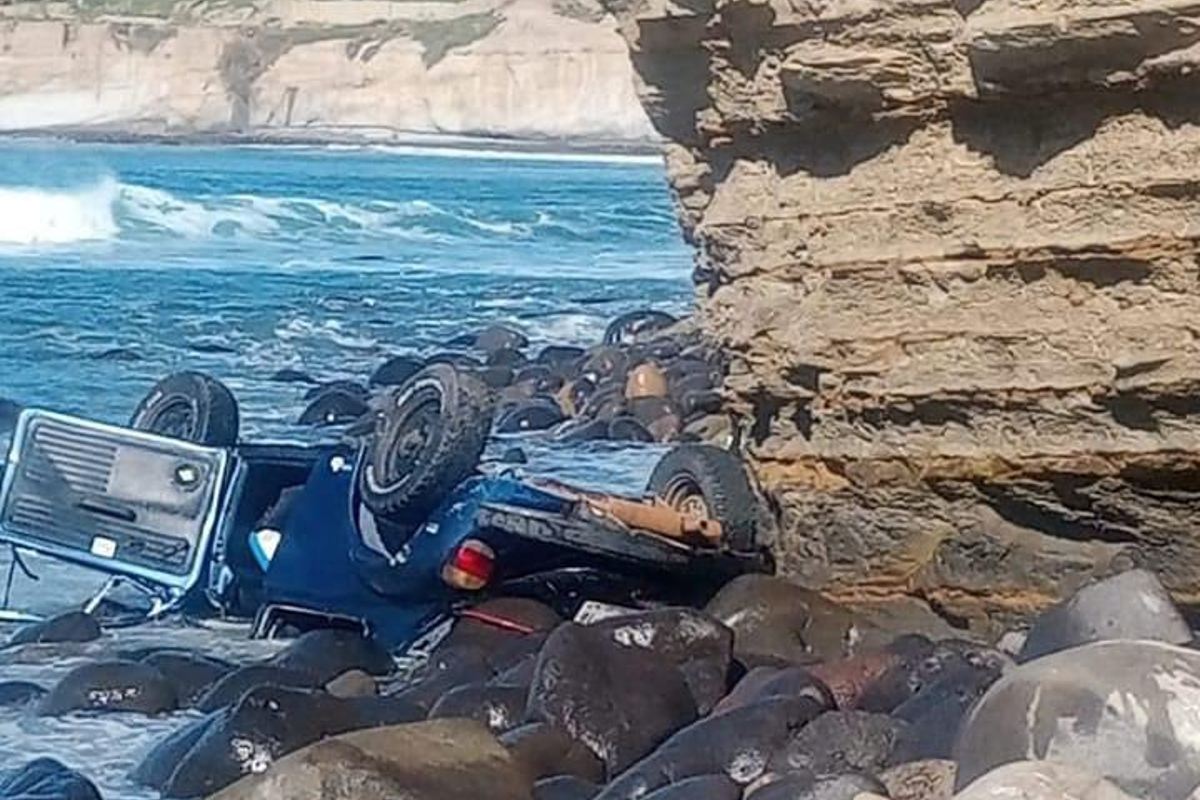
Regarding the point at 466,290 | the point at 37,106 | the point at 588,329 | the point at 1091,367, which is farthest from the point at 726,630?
the point at 37,106

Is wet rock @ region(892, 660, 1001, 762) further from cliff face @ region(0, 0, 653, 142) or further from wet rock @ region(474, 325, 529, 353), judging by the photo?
cliff face @ region(0, 0, 653, 142)

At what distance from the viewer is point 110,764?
8.09m

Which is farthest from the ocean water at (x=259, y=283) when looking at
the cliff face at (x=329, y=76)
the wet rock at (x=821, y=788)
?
the cliff face at (x=329, y=76)

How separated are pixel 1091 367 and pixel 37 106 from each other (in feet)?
298

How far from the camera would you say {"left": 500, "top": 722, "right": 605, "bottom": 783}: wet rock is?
7234 mm

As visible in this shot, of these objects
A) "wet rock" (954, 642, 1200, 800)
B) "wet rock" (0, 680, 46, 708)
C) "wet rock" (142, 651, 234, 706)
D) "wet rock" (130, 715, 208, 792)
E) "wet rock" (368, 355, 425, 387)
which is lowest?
"wet rock" (368, 355, 425, 387)

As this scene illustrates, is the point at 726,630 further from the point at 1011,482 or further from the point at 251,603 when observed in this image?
the point at 251,603

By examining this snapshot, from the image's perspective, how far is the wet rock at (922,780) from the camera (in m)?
6.19

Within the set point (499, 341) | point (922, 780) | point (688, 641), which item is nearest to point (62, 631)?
point (688, 641)

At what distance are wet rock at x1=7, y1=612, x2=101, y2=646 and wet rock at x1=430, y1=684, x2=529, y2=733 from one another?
2.67 m

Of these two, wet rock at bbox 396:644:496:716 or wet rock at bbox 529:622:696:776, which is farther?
wet rock at bbox 396:644:496:716

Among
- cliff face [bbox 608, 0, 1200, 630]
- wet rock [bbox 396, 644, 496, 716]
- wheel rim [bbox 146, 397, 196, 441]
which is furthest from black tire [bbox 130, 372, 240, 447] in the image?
cliff face [bbox 608, 0, 1200, 630]

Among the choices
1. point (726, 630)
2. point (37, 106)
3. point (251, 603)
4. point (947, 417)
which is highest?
point (947, 417)

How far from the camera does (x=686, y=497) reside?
10086 mm
